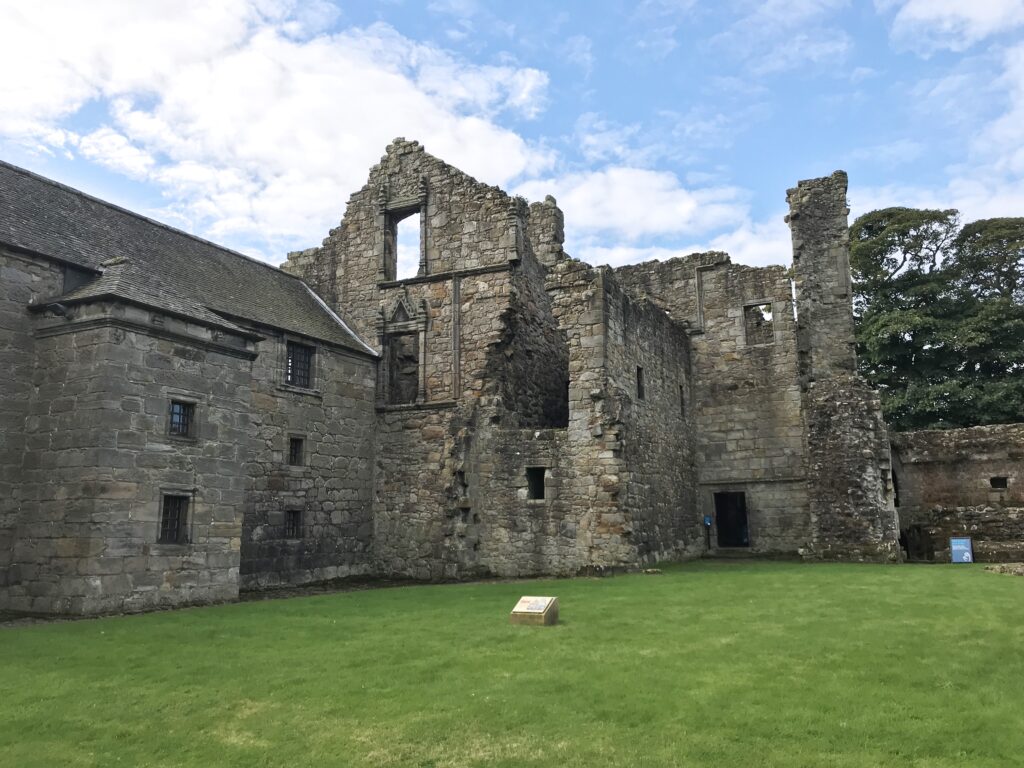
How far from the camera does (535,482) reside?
19.2 m

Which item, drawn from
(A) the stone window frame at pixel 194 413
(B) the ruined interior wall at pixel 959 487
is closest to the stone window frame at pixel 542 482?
(A) the stone window frame at pixel 194 413

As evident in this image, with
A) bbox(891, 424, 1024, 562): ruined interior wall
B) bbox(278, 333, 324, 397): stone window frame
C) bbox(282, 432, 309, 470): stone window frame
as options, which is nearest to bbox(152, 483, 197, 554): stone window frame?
bbox(282, 432, 309, 470): stone window frame

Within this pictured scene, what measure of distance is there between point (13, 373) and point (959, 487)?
72.8ft

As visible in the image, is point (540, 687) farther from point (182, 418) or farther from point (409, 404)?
point (409, 404)

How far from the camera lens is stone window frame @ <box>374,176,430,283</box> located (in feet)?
72.9

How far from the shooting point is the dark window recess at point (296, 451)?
1903cm

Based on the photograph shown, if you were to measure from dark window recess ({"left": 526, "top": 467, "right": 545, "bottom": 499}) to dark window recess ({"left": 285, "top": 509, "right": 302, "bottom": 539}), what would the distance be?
5403 mm

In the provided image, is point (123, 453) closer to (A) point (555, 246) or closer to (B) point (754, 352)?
(A) point (555, 246)

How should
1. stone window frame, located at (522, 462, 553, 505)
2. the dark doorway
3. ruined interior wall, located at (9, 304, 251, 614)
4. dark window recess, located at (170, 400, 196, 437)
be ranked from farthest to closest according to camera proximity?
the dark doorway → stone window frame, located at (522, 462, 553, 505) → dark window recess, located at (170, 400, 196, 437) → ruined interior wall, located at (9, 304, 251, 614)

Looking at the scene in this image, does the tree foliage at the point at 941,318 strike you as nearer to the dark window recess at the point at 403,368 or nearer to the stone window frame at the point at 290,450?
the dark window recess at the point at 403,368

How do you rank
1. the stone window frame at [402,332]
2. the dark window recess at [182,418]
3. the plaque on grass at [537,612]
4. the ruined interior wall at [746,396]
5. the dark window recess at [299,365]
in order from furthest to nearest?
1. the ruined interior wall at [746,396]
2. the stone window frame at [402,332]
3. the dark window recess at [299,365]
4. the dark window recess at [182,418]
5. the plaque on grass at [537,612]

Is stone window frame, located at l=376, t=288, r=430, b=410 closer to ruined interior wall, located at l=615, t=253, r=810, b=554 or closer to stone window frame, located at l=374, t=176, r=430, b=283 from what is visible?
stone window frame, located at l=374, t=176, r=430, b=283

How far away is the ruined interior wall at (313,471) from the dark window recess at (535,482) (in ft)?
14.9

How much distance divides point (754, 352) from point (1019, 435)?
23.1 feet
